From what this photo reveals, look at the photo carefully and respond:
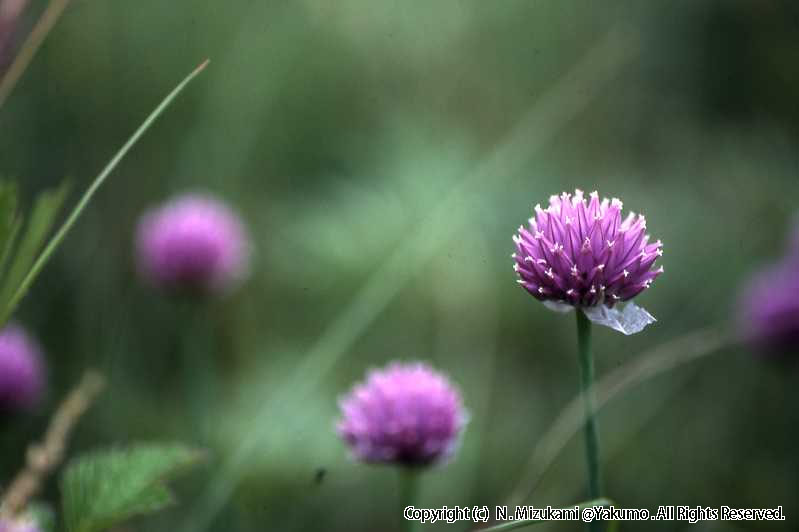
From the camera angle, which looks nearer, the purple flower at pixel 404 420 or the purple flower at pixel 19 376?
the purple flower at pixel 404 420

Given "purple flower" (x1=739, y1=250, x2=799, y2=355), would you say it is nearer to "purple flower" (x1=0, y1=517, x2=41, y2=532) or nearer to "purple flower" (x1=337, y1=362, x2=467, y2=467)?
"purple flower" (x1=337, y1=362, x2=467, y2=467)

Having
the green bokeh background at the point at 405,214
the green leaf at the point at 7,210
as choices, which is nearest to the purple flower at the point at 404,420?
the green bokeh background at the point at 405,214

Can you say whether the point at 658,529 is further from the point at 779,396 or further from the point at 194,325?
the point at 194,325

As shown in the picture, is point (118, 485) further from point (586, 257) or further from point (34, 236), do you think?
point (586, 257)

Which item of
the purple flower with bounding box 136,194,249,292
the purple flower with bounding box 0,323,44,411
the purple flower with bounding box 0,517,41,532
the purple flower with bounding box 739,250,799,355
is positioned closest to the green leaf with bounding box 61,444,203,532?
the purple flower with bounding box 0,517,41,532

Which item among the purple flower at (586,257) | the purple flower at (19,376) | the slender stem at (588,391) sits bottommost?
the slender stem at (588,391)

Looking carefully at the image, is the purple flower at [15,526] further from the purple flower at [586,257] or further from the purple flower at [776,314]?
the purple flower at [776,314]

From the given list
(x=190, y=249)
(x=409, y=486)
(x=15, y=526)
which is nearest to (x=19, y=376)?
(x=190, y=249)
